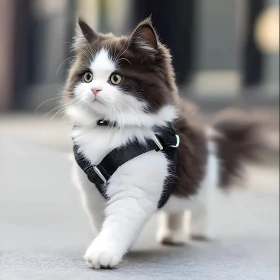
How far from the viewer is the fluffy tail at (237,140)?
3.28 m

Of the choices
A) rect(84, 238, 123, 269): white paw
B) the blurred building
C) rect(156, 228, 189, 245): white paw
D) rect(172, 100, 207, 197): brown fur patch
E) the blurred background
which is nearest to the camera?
rect(84, 238, 123, 269): white paw

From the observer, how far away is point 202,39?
8578mm

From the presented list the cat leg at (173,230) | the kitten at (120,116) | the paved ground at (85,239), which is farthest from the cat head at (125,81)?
the cat leg at (173,230)

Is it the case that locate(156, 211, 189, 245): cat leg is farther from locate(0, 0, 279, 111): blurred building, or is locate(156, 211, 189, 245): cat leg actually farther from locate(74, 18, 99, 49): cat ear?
locate(0, 0, 279, 111): blurred building

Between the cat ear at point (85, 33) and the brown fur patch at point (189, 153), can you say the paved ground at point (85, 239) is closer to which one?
the brown fur patch at point (189, 153)

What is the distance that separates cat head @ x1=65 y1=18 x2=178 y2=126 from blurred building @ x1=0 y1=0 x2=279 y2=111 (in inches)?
153

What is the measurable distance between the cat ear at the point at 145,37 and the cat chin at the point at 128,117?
25 cm

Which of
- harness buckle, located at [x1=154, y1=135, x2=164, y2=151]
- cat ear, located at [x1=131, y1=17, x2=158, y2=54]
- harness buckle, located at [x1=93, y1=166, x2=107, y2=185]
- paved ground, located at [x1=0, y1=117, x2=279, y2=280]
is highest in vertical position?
cat ear, located at [x1=131, y1=17, x2=158, y2=54]

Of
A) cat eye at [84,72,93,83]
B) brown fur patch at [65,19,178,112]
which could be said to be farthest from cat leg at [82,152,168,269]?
cat eye at [84,72,93,83]

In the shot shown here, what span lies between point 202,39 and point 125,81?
645cm

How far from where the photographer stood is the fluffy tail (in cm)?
328

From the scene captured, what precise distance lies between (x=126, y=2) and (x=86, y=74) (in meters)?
7.21

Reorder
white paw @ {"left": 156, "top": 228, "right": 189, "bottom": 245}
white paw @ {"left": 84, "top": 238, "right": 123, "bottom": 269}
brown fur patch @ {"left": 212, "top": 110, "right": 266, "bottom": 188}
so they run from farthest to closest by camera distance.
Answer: brown fur patch @ {"left": 212, "top": 110, "right": 266, "bottom": 188}
white paw @ {"left": 156, "top": 228, "right": 189, "bottom": 245}
white paw @ {"left": 84, "top": 238, "right": 123, "bottom": 269}

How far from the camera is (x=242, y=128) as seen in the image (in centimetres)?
333
